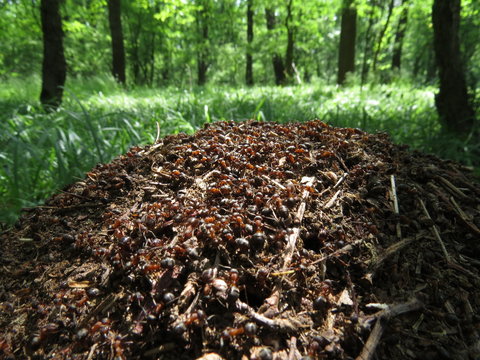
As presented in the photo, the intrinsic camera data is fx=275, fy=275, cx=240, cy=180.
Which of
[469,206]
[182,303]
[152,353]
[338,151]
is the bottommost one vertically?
[152,353]

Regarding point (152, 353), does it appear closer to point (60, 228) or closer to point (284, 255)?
point (284, 255)

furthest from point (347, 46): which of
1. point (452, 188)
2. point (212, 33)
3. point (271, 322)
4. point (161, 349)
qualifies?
point (212, 33)

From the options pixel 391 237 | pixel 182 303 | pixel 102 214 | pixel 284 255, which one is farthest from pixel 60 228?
pixel 391 237

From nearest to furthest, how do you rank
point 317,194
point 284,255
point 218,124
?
point 284,255, point 317,194, point 218,124

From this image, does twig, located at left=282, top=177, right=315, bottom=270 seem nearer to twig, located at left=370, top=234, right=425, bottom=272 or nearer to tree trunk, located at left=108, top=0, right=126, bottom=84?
twig, located at left=370, top=234, right=425, bottom=272

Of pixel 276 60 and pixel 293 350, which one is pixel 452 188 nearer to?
pixel 293 350

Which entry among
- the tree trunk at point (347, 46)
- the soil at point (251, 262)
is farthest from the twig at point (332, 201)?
the tree trunk at point (347, 46)

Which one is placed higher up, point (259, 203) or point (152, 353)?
point (259, 203)

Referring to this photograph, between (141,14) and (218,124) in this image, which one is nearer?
(218,124)
